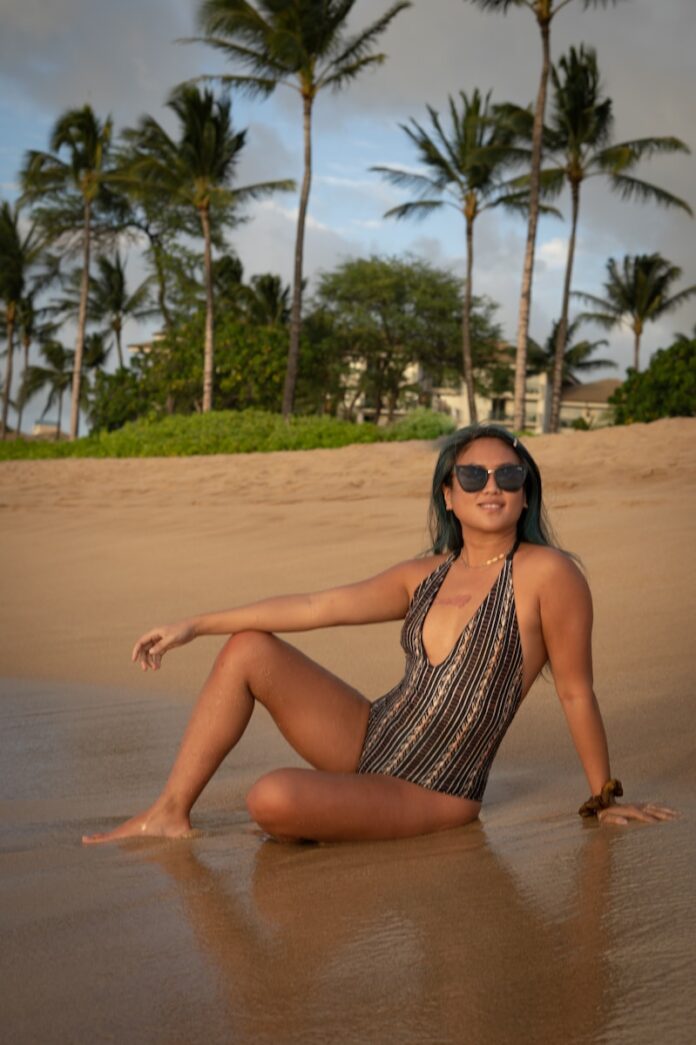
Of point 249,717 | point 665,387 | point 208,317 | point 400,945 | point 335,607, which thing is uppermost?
point 208,317

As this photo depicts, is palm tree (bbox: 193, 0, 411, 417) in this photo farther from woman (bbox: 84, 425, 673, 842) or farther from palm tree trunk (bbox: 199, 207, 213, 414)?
woman (bbox: 84, 425, 673, 842)

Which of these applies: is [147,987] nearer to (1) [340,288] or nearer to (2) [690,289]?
(1) [340,288]

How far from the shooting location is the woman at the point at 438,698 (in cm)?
311

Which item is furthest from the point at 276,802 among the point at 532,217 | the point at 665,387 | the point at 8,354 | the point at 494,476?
the point at 8,354

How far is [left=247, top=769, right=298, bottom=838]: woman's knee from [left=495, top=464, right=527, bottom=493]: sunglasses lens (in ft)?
3.08

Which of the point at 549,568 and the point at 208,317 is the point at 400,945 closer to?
the point at 549,568

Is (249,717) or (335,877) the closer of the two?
(335,877)

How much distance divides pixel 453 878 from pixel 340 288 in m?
47.0

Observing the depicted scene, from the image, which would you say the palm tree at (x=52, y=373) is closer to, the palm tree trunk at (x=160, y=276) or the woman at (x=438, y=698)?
the palm tree trunk at (x=160, y=276)

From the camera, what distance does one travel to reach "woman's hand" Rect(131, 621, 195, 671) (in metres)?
3.50

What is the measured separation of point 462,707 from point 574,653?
1.06 feet

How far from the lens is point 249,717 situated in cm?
330

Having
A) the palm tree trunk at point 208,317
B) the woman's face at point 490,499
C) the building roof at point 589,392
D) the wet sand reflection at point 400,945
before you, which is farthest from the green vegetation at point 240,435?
the building roof at point 589,392

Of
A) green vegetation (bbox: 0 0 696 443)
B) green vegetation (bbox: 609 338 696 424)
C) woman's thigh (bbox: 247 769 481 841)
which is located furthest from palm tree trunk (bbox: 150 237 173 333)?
woman's thigh (bbox: 247 769 481 841)
